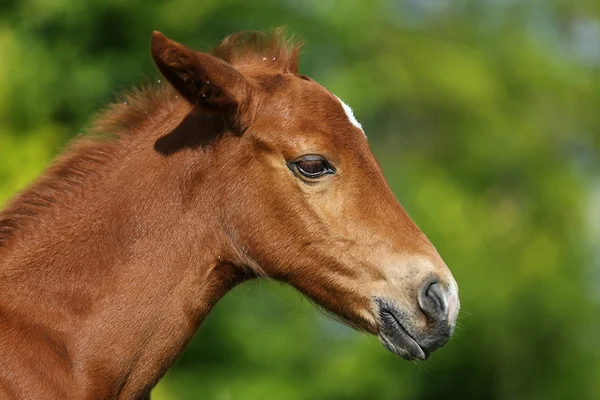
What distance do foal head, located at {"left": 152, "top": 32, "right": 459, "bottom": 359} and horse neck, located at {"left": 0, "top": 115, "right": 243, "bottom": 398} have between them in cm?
19

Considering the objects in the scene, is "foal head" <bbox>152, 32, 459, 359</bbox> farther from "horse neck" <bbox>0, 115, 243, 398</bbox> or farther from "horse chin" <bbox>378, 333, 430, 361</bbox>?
"horse neck" <bbox>0, 115, 243, 398</bbox>

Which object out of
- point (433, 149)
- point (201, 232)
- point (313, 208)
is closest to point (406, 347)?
point (313, 208)

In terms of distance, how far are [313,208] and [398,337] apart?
76 cm

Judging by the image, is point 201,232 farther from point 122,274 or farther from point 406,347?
point 406,347

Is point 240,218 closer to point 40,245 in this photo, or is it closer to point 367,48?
point 40,245

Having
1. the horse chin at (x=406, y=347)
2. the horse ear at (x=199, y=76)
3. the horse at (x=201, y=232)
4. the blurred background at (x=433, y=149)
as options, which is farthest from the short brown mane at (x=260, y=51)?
the blurred background at (x=433, y=149)

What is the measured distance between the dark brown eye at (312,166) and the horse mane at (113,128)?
2.38 feet

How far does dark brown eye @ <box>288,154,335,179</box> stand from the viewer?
5.05 m

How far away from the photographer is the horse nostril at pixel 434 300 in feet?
16.0

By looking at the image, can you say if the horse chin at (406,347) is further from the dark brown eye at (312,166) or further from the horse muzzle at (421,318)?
the dark brown eye at (312,166)

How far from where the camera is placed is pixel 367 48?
24328mm

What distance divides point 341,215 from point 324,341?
15540 millimetres

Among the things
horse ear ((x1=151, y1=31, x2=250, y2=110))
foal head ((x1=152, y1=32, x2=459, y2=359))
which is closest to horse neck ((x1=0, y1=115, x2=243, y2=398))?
foal head ((x1=152, y1=32, x2=459, y2=359))

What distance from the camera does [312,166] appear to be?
505cm
